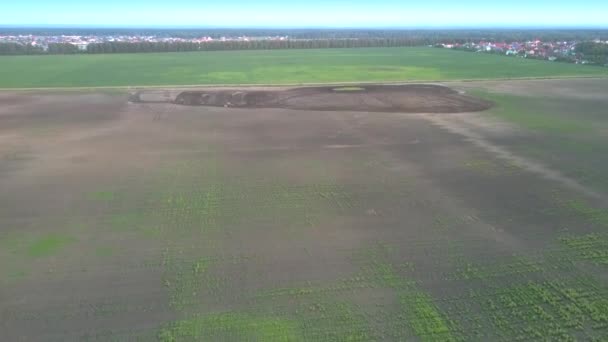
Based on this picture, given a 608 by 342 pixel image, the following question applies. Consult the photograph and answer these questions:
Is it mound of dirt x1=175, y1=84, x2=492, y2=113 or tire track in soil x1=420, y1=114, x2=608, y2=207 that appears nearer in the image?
tire track in soil x1=420, y1=114, x2=608, y2=207

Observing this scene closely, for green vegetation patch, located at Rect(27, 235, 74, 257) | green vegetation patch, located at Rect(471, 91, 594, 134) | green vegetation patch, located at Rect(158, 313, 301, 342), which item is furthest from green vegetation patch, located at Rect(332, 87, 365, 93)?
green vegetation patch, located at Rect(158, 313, 301, 342)

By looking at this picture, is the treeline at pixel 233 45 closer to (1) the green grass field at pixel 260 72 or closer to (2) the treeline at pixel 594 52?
(1) the green grass field at pixel 260 72

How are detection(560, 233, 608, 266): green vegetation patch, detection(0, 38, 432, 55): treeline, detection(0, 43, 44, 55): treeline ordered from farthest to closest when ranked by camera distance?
detection(0, 38, 432, 55): treeline
detection(0, 43, 44, 55): treeline
detection(560, 233, 608, 266): green vegetation patch

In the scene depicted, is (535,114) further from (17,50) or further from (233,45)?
(17,50)

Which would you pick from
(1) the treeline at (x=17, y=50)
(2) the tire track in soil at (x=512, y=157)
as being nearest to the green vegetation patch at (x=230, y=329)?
(2) the tire track in soil at (x=512, y=157)

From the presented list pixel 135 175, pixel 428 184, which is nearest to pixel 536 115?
pixel 428 184

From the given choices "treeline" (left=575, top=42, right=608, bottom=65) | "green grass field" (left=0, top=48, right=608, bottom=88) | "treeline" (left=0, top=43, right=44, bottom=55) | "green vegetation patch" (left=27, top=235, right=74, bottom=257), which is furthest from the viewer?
"treeline" (left=0, top=43, right=44, bottom=55)

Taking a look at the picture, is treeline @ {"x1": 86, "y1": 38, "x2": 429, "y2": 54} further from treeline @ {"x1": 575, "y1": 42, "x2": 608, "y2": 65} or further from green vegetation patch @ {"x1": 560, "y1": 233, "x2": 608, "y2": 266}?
green vegetation patch @ {"x1": 560, "y1": 233, "x2": 608, "y2": 266}
